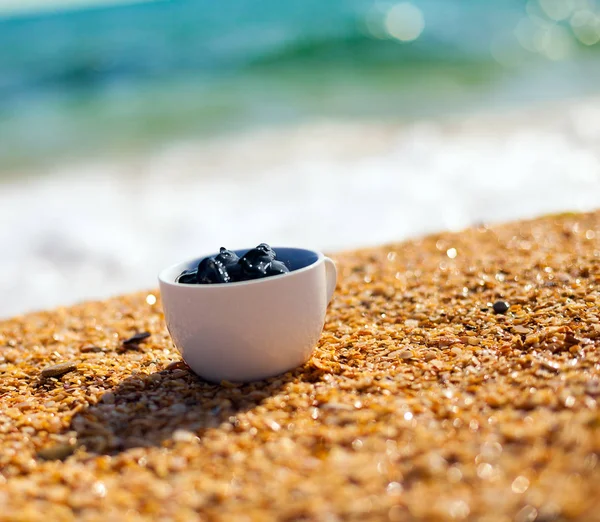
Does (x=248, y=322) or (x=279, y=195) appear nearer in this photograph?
(x=248, y=322)

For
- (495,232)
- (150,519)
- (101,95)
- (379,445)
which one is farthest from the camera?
(101,95)

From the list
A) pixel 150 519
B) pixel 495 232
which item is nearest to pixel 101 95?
pixel 495 232

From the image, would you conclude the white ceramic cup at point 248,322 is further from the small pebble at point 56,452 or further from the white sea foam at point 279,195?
the white sea foam at point 279,195

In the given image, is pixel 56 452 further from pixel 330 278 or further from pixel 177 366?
pixel 330 278

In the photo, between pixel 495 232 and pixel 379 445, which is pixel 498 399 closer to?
pixel 379 445

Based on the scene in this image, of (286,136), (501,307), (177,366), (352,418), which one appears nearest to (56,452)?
(177,366)

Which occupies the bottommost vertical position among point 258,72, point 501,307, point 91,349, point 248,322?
point 91,349

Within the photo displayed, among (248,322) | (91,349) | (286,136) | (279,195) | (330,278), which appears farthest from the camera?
(286,136)

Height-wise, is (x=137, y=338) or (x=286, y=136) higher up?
(x=286, y=136)
